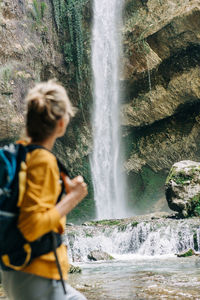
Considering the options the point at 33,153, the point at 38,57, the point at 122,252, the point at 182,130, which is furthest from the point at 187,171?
the point at 33,153

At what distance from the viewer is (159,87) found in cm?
2003

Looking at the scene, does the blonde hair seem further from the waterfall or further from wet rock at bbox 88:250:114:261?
the waterfall

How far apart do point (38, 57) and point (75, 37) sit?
237cm

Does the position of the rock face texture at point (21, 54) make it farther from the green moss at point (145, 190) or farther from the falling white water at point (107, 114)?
the green moss at point (145, 190)

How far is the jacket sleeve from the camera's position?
1280 millimetres

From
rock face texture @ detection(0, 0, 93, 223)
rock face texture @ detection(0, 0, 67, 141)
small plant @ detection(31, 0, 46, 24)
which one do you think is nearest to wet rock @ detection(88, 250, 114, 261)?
rock face texture @ detection(0, 0, 93, 223)

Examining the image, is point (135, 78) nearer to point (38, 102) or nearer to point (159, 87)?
point (159, 87)

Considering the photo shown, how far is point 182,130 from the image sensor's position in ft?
67.8

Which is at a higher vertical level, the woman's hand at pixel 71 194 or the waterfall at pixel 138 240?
the woman's hand at pixel 71 194

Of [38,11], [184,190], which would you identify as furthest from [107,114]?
[184,190]

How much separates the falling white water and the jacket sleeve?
1928cm

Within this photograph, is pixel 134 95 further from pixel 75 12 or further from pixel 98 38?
pixel 75 12

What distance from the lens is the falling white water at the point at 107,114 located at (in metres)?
20.2

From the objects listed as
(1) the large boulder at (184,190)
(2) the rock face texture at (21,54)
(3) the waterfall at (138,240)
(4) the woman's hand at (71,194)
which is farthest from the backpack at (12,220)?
(2) the rock face texture at (21,54)
